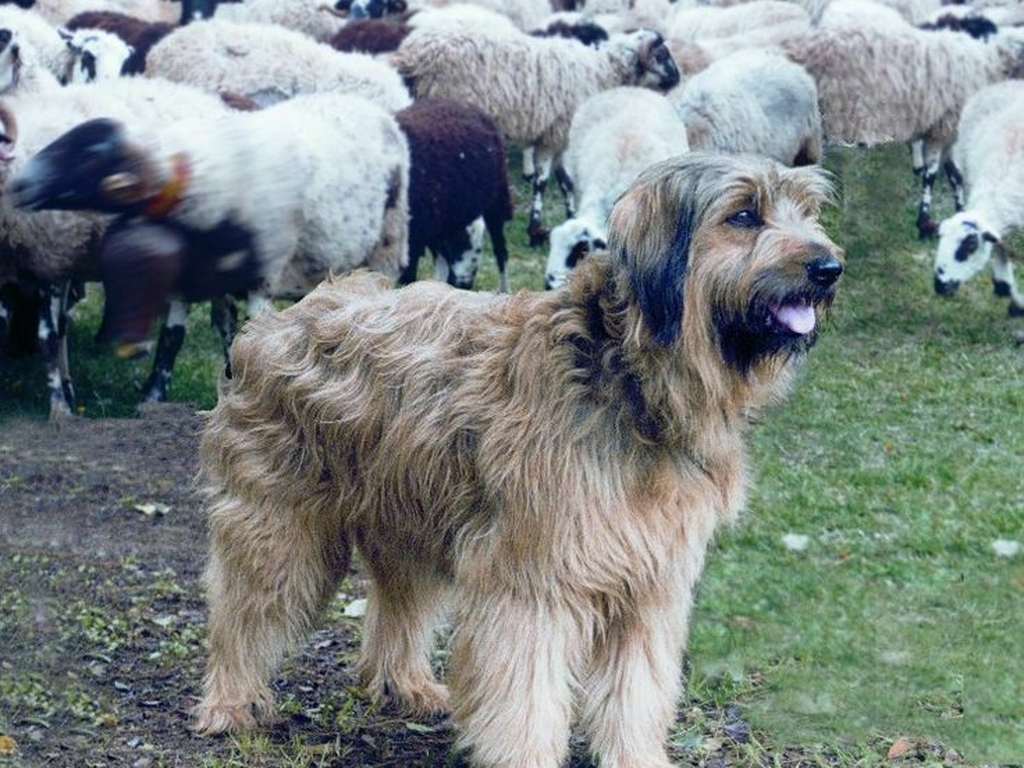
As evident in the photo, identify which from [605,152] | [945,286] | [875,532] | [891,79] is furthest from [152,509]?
[891,79]

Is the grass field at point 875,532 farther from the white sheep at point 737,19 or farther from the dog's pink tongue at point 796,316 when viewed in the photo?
the white sheep at point 737,19

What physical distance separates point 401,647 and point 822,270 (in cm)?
214

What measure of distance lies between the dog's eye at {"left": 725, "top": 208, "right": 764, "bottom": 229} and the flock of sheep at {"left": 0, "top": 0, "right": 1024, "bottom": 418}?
1.11 metres

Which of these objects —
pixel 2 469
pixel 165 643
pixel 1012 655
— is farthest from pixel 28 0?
pixel 1012 655

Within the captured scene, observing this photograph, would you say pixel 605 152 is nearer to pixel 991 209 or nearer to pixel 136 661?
pixel 991 209

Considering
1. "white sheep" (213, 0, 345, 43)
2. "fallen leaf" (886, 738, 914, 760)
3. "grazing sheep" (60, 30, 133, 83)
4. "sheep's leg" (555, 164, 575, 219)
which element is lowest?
"white sheep" (213, 0, 345, 43)

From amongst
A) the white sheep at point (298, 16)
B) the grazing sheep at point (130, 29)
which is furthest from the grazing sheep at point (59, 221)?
the white sheep at point (298, 16)

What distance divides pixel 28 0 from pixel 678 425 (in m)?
14.3

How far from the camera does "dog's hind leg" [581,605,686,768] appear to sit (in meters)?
4.69

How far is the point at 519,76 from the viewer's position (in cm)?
1491

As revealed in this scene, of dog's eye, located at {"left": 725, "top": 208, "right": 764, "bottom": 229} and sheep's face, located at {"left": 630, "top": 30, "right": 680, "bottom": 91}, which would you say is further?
sheep's face, located at {"left": 630, "top": 30, "right": 680, "bottom": 91}

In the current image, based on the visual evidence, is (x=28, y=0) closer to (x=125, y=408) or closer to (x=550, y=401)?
(x=125, y=408)

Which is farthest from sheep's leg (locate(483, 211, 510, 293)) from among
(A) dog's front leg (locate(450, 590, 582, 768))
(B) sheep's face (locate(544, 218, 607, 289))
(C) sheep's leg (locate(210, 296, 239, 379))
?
(A) dog's front leg (locate(450, 590, 582, 768))

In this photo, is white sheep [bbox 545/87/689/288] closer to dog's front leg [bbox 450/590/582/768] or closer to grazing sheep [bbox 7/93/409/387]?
dog's front leg [bbox 450/590/582/768]
